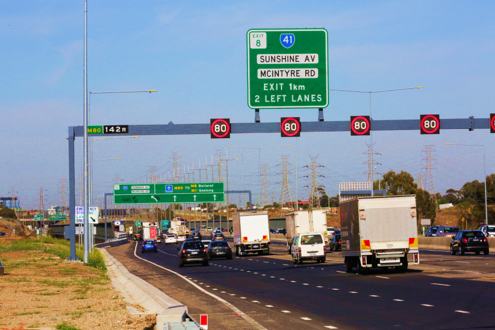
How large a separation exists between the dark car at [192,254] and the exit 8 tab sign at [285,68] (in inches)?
638

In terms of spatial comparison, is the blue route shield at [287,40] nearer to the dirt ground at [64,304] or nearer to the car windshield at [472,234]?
the dirt ground at [64,304]

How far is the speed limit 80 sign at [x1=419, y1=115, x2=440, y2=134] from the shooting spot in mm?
29688

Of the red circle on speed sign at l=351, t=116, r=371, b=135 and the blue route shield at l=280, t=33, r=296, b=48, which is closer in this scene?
the blue route shield at l=280, t=33, r=296, b=48

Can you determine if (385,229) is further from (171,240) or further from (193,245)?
(171,240)

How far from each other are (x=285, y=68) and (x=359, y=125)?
15.2ft

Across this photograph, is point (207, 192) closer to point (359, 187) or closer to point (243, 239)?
point (243, 239)

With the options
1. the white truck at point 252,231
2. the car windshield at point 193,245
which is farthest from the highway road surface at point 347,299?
the white truck at point 252,231

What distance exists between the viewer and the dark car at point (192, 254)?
4072cm

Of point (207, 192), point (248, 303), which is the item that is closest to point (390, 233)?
point (248, 303)

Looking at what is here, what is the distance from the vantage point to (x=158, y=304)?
1620 centimetres

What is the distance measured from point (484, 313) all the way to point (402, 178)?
111159mm

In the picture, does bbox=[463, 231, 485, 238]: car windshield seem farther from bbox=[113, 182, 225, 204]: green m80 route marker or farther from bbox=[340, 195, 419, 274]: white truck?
bbox=[113, 182, 225, 204]: green m80 route marker

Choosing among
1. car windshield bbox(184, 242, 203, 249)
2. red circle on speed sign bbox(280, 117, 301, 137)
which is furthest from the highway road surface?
car windshield bbox(184, 242, 203, 249)

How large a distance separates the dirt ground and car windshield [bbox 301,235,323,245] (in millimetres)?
14080
